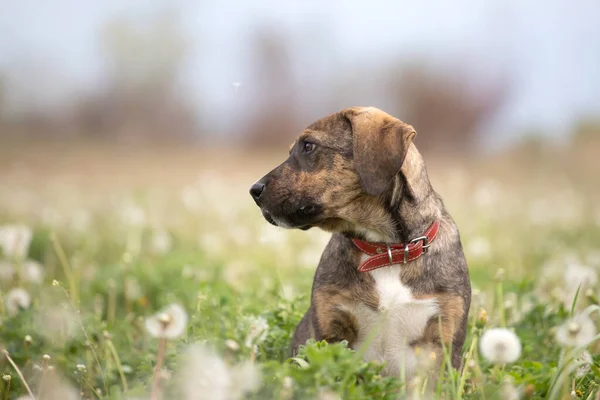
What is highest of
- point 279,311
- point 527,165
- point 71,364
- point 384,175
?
point 384,175

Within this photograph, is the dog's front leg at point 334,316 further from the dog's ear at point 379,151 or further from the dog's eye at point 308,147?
the dog's eye at point 308,147

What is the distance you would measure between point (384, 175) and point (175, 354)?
1395 millimetres

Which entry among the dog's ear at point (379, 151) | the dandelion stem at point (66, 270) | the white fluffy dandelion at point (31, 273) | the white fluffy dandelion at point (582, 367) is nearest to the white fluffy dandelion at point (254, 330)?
the dog's ear at point (379, 151)

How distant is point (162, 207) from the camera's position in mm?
11070

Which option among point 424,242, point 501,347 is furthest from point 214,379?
point 424,242

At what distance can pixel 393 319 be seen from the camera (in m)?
3.82

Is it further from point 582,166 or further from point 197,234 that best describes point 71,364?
point 582,166

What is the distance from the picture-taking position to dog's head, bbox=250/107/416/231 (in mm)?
3734

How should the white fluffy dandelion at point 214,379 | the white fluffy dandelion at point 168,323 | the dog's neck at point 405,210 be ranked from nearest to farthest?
the white fluffy dandelion at point 214,379, the white fluffy dandelion at point 168,323, the dog's neck at point 405,210

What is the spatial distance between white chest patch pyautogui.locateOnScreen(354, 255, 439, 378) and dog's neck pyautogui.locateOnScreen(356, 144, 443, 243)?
0.17 m

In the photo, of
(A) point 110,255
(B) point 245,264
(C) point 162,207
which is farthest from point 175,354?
(C) point 162,207

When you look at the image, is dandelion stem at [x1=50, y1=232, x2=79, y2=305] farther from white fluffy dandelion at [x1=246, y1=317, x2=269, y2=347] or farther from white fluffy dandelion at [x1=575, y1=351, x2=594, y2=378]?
white fluffy dandelion at [x1=575, y1=351, x2=594, y2=378]

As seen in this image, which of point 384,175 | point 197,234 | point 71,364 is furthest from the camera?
point 197,234

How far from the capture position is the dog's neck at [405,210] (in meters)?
3.82
